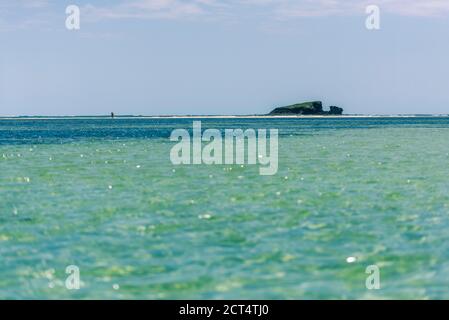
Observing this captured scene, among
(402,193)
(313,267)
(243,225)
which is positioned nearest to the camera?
(313,267)

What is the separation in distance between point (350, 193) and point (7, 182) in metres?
17.9

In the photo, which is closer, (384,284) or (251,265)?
(384,284)

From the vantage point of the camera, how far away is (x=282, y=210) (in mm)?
23578

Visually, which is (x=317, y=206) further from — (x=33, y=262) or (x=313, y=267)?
(x=33, y=262)

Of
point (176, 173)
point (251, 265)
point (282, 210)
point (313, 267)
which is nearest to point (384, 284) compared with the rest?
point (313, 267)

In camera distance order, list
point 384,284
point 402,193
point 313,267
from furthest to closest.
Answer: point 402,193 < point 313,267 < point 384,284

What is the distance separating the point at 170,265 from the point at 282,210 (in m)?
Answer: 7.83

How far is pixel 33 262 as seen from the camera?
675 inches

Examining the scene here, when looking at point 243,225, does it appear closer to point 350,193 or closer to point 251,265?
point 251,265

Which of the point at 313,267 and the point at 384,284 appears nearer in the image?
the point at 384,284

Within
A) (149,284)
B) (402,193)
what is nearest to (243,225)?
(149,284)

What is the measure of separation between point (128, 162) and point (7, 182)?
42.1ft
